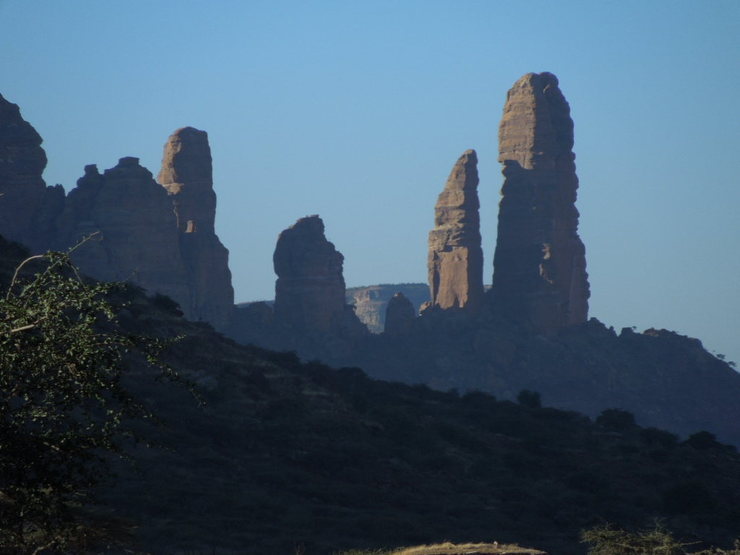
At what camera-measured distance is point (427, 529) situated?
133ft

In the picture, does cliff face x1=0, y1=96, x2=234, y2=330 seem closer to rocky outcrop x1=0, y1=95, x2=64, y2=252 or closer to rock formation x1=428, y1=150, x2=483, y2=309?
rocky outcrop x1=0, y1=95, x2=64, y2=252

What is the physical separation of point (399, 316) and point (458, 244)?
12097 millimetres

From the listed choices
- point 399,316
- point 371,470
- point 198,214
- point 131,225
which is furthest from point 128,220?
point 371,470

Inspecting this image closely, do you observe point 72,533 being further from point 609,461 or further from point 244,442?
point 609,461

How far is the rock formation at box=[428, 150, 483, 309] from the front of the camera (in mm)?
142375

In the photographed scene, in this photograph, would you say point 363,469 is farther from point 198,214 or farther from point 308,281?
point 198,214

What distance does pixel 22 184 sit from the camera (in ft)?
409

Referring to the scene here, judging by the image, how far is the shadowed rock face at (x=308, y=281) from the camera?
139 meters

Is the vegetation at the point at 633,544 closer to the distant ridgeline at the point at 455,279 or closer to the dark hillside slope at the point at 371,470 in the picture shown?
the dark hillside slope at the point at 371,470

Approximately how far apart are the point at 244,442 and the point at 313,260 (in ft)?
293

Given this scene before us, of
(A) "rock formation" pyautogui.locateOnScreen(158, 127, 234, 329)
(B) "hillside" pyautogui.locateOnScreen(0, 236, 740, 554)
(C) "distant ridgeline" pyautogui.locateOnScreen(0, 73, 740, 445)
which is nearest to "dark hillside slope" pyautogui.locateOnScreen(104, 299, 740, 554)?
(B) "hillside" pyautogui.locateOnScreen(0, 236, 740, 554)

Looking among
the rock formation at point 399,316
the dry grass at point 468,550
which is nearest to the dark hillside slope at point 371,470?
the dry grass at point 468,550

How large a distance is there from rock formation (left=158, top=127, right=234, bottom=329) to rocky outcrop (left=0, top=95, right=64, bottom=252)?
1507cm

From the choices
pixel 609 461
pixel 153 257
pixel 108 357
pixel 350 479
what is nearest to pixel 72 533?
pixel 108 357
